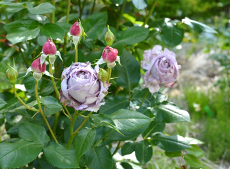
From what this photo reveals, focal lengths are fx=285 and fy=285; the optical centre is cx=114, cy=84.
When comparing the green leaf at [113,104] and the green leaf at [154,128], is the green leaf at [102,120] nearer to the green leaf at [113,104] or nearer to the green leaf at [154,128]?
the green leaf at [113,104]

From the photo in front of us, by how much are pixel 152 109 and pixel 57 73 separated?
1.11 ft

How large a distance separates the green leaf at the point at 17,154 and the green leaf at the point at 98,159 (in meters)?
0.17

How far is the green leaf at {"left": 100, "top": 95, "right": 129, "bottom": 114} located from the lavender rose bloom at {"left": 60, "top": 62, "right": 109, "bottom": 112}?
10.3 inches

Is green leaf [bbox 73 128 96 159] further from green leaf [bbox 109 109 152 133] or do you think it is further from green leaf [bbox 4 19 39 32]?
green leaf [bbox 4 19 39 32]

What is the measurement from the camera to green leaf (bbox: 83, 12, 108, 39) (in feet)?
2.90

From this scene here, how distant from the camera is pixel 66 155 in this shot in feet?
2.22

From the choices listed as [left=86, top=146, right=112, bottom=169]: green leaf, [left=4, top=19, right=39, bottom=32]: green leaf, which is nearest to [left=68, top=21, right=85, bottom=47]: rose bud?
[left=4, top=19, right=39, bottom=32]: green leaf

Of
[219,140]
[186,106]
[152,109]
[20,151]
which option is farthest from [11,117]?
[186,106]

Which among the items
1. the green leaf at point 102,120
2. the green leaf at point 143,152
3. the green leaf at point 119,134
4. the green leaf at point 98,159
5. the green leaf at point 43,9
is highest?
the green leaf at point 43,9

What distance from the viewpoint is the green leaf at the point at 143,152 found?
89cm

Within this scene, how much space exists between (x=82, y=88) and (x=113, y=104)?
309mm

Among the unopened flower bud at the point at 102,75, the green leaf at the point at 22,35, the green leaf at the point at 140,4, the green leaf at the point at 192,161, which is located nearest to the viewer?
the unopened flower bud at the point at 102,75

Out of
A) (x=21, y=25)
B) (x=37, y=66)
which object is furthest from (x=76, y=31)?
(x=21, y=25)

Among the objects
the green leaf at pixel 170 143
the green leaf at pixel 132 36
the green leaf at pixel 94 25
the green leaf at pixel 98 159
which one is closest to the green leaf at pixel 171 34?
the green leaf at pixel 132 36
